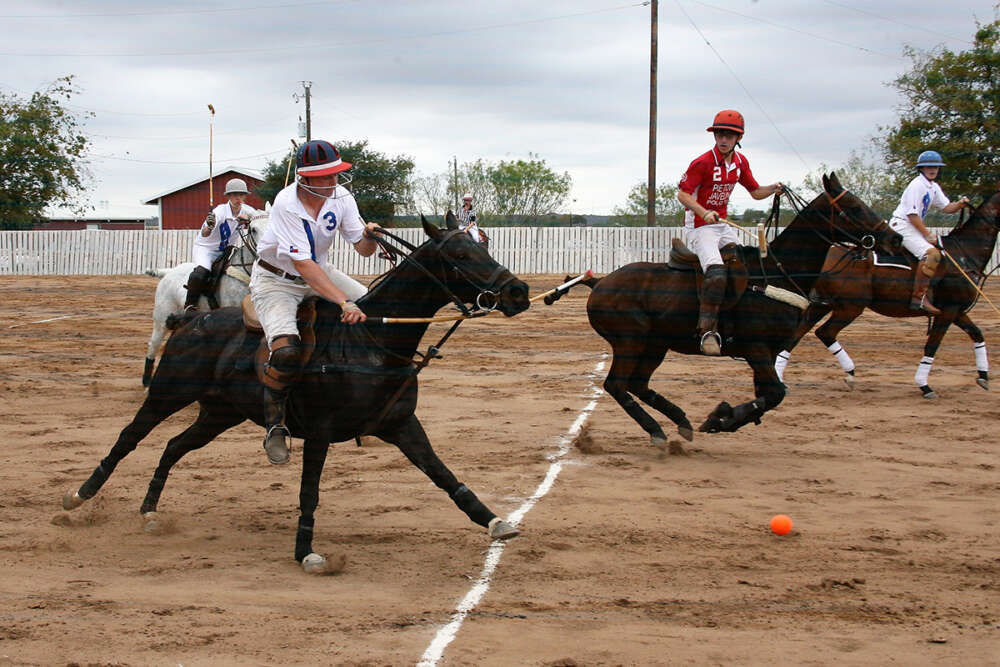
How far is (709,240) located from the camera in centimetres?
985

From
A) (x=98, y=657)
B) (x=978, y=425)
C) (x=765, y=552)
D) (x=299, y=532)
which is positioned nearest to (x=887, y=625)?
(x=765, y=552)

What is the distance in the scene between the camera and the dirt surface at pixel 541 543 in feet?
17.6

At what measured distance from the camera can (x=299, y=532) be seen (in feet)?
21.9

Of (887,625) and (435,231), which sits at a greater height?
(435,231)

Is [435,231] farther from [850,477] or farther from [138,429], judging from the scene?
[850,477]

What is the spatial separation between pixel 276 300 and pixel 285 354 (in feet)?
1.41

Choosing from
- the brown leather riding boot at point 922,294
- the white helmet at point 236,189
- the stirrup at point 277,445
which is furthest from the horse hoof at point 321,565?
the brown leather riding boot at point 922,294

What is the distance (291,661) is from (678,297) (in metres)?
5.93

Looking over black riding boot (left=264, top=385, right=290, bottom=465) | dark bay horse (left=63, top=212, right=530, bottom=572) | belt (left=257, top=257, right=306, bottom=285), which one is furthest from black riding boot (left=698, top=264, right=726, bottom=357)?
black riding boot (left=264, top=385, right=290, bottom=465)

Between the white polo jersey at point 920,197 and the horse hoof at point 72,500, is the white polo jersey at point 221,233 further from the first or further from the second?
the white polo jersey at point 920,197

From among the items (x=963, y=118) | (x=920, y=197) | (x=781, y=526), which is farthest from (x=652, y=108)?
(x=781, y=526)

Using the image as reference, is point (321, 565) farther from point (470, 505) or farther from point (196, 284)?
point (196, 284)

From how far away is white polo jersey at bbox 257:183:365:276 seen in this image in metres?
6.61

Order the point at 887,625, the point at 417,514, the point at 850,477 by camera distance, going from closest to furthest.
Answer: the point at 887,625
the point at 417,514
the point at 850,477
